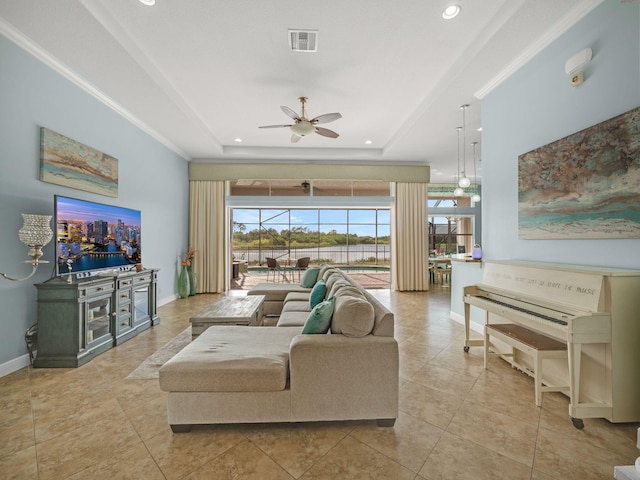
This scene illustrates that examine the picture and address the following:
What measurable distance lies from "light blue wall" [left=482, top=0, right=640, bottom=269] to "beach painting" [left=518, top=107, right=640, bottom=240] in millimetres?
88

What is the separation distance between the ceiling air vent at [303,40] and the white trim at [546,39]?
83.2 inches

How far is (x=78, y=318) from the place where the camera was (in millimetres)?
→ 2838

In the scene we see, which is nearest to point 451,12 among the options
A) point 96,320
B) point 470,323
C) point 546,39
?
point 546,39

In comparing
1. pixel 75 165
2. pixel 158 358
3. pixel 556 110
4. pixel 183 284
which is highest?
pixel 556 110

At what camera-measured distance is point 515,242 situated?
3311mm

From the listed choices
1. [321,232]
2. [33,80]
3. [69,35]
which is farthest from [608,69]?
[321,232]

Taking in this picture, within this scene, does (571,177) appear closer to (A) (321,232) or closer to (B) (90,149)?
(B) (90,149)

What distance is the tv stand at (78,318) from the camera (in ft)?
9.19

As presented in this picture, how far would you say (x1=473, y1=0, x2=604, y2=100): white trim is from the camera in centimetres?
240

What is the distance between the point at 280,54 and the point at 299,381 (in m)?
3.28

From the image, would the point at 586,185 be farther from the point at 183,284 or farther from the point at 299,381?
the point at 183,284

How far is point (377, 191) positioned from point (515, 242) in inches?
171

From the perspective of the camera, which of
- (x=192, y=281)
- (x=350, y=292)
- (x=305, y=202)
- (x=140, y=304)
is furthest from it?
(x=305, y=202)

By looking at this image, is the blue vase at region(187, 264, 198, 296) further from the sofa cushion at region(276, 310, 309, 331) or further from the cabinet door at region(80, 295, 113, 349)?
the sofa cushion at region(276, 310, 309, 331)
